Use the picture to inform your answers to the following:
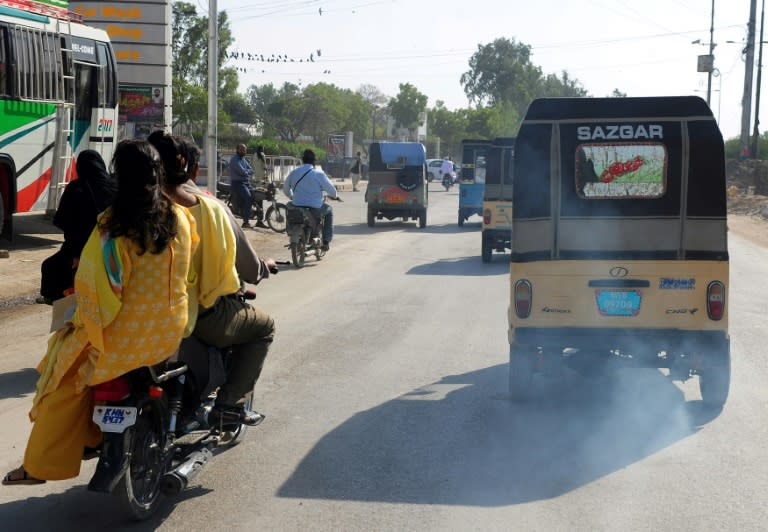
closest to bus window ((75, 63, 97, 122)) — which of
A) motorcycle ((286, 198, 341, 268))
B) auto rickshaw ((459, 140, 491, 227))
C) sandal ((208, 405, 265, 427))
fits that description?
motorcycle ((286, 198, 341, 268))

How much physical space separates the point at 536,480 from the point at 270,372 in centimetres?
Answer: 335

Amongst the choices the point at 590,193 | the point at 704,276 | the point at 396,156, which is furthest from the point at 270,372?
the point at 396,156

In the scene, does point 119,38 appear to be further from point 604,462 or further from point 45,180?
point 604,462

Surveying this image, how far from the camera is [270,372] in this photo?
8.63 m

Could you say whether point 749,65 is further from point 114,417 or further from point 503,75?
point 503,75

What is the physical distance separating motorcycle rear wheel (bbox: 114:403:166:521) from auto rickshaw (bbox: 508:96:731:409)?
329 centimetres

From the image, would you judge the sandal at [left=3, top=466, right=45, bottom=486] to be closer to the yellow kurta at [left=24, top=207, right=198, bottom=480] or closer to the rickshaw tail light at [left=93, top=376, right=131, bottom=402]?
the yellow kurta at [left=24, top=207, right=198, bottom=480]

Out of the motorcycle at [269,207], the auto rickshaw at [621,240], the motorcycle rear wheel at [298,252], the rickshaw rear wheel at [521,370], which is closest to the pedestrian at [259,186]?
the motorcycle at [269,207]

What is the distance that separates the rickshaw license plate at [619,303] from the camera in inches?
296

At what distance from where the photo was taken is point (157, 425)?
4.96 meters

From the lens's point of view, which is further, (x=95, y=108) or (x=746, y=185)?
(x=746, y=185)

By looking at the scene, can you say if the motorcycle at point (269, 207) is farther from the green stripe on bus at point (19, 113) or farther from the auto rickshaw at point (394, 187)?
the green stripe on bus at point (19, 113)

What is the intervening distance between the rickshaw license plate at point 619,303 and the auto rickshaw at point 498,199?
1056 centimetres

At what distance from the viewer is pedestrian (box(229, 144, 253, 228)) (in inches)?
915
